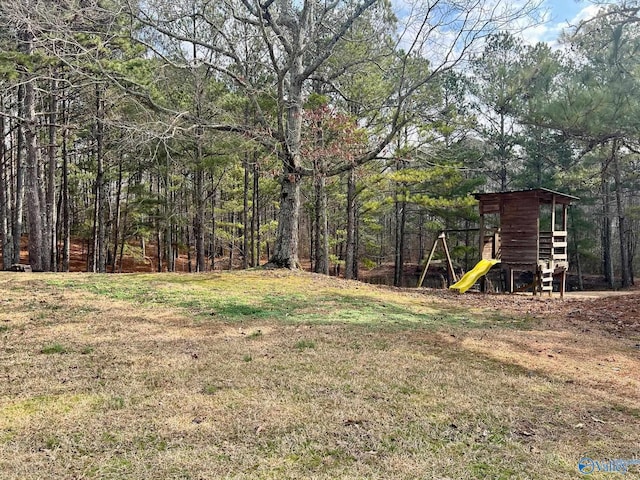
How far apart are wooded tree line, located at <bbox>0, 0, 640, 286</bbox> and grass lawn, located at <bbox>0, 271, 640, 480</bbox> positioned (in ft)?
15.1

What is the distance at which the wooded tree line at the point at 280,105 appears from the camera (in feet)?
29.7

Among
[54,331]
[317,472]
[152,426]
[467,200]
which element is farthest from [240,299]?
[467,200]

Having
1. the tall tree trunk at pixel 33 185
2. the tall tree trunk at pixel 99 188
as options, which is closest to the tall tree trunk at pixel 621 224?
the tall tree trunk at pixel 99 188

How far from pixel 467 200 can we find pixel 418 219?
985 cm

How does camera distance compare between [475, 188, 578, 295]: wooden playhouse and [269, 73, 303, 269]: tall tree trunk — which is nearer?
[269, 73, 303, 269]: tall tree trunk

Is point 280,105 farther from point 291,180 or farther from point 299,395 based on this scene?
point 299,395

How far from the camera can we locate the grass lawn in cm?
231

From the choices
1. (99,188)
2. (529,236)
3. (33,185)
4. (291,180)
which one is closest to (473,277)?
(529,236)

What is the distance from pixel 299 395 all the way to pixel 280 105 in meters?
7.70

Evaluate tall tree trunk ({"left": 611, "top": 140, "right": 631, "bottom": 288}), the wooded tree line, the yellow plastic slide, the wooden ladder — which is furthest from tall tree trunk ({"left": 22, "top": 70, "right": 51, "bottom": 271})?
tall tree trunk ({"left": 611, "top": 140, "right": 631, "bottom": 288})

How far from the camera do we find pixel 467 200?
57.5 feet

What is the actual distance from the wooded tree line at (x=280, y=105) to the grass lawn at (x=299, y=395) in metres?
4.61

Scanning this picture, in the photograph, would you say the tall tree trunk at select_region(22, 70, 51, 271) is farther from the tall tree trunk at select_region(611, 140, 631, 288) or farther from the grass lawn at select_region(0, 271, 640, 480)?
the tall tree trunk at select_region(611, 140, 631, 288)

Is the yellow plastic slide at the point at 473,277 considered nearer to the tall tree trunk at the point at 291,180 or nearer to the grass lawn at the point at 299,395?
the tall tree trunk at the point at 291,180
